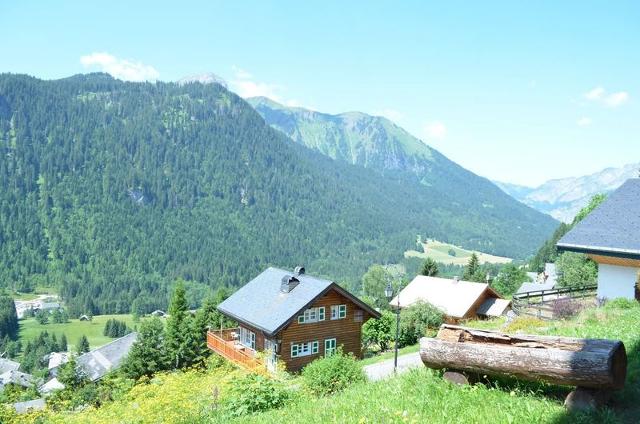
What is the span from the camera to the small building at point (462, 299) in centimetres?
5112

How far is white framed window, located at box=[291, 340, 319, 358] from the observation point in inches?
1416

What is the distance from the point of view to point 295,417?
31.7 ft

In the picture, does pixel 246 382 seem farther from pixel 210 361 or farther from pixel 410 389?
pixel 210 361

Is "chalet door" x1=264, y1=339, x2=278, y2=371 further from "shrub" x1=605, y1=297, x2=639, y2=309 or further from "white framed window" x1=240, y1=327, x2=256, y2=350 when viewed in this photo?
"shrub" x1=605, y1=297, x2=639, y2=309

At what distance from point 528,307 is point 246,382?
15472mm

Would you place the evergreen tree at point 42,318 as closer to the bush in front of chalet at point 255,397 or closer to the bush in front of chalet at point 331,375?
the bush in front of chalet at point 331,375

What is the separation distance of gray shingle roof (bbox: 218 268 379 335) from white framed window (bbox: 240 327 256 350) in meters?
1.32

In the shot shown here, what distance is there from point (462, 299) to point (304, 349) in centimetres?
2267

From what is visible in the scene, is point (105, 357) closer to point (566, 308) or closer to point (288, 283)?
point (288, 283)

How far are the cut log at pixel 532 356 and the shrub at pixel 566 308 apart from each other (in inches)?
572

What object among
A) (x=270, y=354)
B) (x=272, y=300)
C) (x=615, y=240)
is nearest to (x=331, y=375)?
(x=615, y=240)

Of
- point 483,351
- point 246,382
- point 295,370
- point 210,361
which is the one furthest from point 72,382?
point 483,351

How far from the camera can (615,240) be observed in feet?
50.1

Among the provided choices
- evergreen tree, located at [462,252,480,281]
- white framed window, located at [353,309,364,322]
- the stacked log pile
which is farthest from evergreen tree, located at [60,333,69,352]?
the stacked log pile
